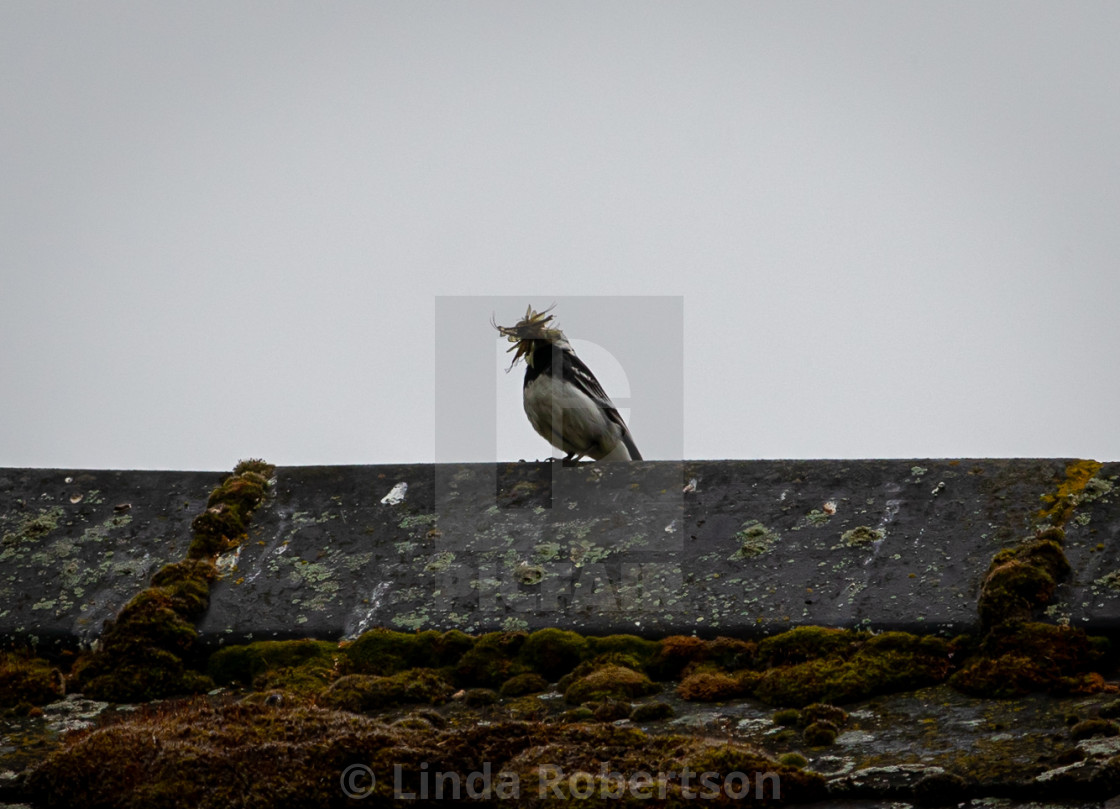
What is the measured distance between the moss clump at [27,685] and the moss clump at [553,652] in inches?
73.2

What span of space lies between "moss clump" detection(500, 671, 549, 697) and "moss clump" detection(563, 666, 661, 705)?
13cm

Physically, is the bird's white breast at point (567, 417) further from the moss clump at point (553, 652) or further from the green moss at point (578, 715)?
the green moss at point (578, 715)

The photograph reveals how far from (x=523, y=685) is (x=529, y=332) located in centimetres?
362

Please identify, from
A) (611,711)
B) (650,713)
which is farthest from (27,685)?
(650,713)

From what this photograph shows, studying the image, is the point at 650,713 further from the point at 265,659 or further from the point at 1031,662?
the point at 265,659

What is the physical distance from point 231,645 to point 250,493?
1.20 meters

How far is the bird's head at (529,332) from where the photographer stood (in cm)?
771

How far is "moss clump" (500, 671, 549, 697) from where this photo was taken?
4.44m

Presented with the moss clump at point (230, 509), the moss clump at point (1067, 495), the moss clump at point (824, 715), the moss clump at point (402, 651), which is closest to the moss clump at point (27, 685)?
the moss clump at point (230, 509)

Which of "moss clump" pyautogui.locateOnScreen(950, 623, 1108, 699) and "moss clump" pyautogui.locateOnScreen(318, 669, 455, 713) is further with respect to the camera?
"moss clump" pyautogui.locateOnScreen(318, 669, 455, 713)

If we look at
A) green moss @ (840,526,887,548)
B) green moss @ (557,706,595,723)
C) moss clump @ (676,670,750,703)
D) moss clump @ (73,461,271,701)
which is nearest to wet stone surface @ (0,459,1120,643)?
green moss @ (840,526,887,548)

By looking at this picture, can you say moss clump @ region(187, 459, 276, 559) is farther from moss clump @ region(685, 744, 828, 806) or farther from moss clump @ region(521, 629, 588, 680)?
moss clump @ region(685, 744, 828, 806)

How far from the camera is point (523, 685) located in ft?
14.6

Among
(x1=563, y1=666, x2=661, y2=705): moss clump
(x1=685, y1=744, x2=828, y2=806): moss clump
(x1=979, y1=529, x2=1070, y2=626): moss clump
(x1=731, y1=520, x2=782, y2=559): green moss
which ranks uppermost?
(x1=731, y1=520, x2=782, y2=559): green moss
